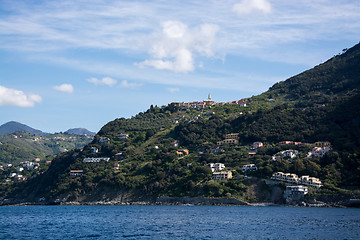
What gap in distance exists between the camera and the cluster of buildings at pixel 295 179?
84438 millimetres

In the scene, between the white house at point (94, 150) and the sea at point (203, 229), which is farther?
the white house at point (94, 150)

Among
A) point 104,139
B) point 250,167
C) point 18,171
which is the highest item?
point 104,139

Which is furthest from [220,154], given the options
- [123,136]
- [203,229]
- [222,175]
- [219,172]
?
[203,229]

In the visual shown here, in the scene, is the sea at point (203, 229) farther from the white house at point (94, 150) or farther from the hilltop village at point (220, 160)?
the white house at point (94, 150)

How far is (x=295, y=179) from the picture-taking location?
8644 centimetres

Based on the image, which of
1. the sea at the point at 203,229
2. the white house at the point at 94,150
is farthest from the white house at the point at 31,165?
the sea at the point at 203,229

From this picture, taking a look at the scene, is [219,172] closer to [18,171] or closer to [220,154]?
[220,154]

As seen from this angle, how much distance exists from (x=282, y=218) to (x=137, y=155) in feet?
258

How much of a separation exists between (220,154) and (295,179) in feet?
107

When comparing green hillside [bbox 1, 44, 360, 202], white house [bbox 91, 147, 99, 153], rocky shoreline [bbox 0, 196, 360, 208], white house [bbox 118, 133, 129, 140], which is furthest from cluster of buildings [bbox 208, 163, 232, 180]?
white house [bbox 118, 133, 129, 140]

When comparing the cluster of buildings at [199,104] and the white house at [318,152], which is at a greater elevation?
the cluster of buildings at [199,104]

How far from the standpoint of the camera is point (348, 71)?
172m

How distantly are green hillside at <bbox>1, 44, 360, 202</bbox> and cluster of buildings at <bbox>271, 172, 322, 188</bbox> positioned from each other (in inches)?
67.8

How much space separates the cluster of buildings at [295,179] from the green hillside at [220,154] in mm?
1721
